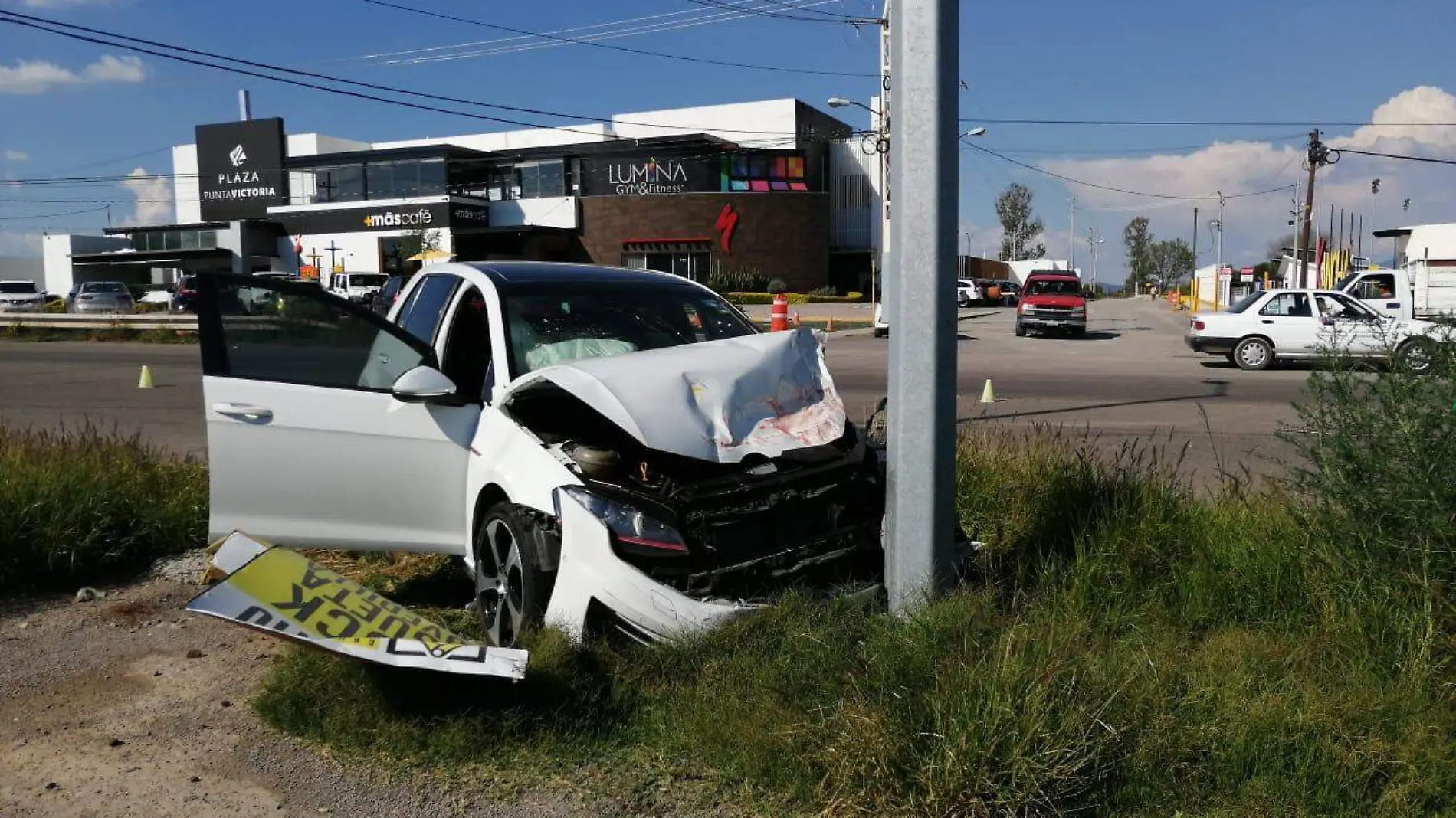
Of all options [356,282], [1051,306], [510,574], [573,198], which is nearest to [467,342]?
[510,574]

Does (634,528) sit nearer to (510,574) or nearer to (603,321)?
(510,574)

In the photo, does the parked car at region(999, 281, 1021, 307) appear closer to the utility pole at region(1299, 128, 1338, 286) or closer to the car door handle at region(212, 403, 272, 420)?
the utility pole at region(1299, 128, 1338, 286)

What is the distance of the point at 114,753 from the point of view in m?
3.86

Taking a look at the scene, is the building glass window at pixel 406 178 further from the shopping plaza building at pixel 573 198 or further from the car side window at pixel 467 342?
the car side window at pixel 467 342

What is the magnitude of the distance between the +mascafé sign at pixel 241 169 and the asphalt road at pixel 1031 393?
4047 cm

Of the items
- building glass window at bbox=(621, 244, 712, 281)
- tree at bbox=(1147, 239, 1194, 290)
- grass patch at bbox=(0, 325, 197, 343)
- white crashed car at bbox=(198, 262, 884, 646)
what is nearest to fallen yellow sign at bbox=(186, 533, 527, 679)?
white crashed car at bbox=(198, 262, 884, 646)

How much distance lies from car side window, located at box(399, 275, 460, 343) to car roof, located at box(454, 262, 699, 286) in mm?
127

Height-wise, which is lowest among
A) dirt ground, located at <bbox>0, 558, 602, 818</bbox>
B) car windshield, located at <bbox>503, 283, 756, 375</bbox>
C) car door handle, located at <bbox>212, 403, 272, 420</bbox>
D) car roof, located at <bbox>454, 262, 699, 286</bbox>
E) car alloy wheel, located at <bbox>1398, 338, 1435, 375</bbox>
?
dirt ground, located at <bbox>0, 558, 602, 818</bbox>

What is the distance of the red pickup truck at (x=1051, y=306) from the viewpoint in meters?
32.9

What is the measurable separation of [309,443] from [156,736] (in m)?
1.56

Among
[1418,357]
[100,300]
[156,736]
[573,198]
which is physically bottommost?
[156,736]

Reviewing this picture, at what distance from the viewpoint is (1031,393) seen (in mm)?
16141

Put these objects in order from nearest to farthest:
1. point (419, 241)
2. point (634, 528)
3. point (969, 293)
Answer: point (634, 528) < point (419, 241) < point (969, 293)

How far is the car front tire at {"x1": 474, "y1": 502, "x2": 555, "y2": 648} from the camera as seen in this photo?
429 centimetres
